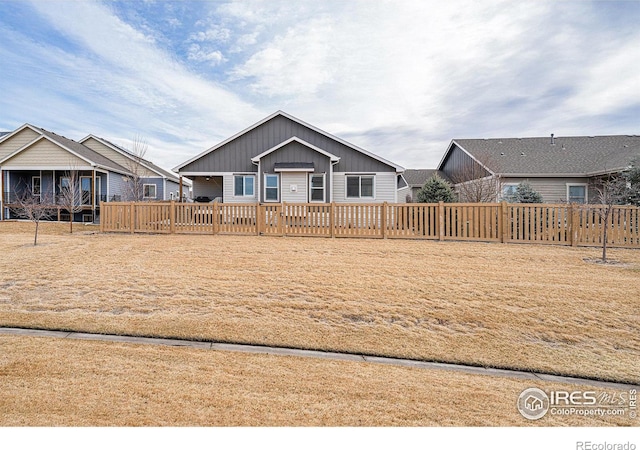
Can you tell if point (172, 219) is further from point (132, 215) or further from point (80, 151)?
point (80, 151)

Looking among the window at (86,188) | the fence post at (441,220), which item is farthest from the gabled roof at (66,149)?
Answer: the fence post at (441,220)

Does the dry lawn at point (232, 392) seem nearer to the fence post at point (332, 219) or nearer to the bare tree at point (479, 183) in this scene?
the fence post at point (332, 219)

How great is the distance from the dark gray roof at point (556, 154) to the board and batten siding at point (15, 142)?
3186 cm

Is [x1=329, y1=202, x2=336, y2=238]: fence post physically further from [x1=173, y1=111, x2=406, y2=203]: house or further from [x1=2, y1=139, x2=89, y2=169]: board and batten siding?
[x1=2, y1=139, x2=89, y2=169]: board and batten siding

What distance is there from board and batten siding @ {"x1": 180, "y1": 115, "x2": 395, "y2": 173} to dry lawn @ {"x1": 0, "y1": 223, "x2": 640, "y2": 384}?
1059 cm

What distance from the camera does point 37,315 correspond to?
16.4ft

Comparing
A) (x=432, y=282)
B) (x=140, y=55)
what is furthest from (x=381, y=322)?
(x=140, y=55)

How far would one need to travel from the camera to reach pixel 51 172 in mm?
23297

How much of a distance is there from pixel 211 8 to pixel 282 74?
8.27 meters

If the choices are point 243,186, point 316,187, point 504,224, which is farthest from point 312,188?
point 504,224

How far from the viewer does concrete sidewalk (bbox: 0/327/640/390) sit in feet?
11.8

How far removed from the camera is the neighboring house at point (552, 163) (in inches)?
794

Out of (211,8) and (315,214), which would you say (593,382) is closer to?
(315,214)

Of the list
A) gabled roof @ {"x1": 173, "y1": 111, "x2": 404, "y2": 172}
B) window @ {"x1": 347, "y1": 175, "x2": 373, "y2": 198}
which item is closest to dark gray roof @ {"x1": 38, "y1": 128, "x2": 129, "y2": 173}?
gabled roof @ {"x1": 173, "y1": 111, "x2": 404, "y2": 172}
